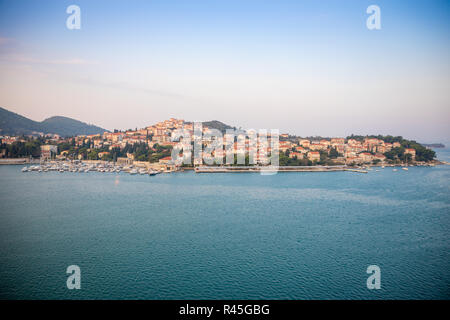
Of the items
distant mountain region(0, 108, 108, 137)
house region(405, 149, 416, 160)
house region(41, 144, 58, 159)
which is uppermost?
distant mountain region(0, 108, 108, 137)

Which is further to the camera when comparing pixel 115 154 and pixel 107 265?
pixel 115 154

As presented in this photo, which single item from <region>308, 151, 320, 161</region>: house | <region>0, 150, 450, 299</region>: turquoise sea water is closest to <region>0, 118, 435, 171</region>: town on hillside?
<region>308, 151, 320, 161</region>: house

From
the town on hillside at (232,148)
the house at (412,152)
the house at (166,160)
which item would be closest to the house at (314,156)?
the town on hillside at (232,148)

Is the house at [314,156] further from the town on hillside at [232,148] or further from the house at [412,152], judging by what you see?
the house at [412,152]

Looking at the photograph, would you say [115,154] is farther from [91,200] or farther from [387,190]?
[387,190]

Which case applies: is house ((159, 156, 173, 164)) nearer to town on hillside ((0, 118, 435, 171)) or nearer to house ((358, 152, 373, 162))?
town on hillside ((0, 118, 435, 171))
